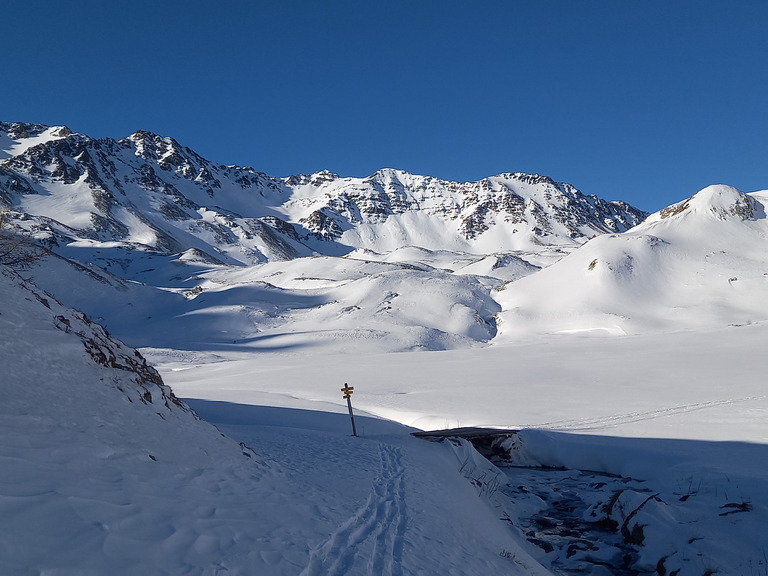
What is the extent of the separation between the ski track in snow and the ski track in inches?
382

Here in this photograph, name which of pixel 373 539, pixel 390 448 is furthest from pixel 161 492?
pixel 390 448

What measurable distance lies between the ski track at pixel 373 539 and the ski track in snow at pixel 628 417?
9.71 m

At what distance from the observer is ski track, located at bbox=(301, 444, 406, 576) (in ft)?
16.6

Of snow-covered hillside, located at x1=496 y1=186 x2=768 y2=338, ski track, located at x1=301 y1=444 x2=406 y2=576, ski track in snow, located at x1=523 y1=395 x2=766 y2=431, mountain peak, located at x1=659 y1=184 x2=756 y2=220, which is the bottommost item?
ski track, located at x1=301 y1=444 x2=406 y2=576

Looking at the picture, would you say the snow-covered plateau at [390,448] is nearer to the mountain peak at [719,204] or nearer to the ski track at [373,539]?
the ski track at [373,539]

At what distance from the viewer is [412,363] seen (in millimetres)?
31125

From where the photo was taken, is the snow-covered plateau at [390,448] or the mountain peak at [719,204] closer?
the snow-covered plateau at [390,448]

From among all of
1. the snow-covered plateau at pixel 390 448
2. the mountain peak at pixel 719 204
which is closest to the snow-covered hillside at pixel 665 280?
the mountain peak at pixel 719 204

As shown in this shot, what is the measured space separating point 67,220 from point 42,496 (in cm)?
15585

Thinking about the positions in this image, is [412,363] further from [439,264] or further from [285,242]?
[285,242]

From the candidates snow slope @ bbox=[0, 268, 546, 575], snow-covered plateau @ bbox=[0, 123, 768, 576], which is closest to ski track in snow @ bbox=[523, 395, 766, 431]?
snow-covered plateau @ bbox=[0, 123, 768, 576]

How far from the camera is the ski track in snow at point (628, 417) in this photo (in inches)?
646

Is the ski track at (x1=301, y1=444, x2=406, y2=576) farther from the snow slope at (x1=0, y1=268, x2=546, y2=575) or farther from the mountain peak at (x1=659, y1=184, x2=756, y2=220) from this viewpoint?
the mountain peak at (x1=659, y1=184, x2=756, y2=220)

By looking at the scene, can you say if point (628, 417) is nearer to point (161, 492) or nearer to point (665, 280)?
point (161, 492)
